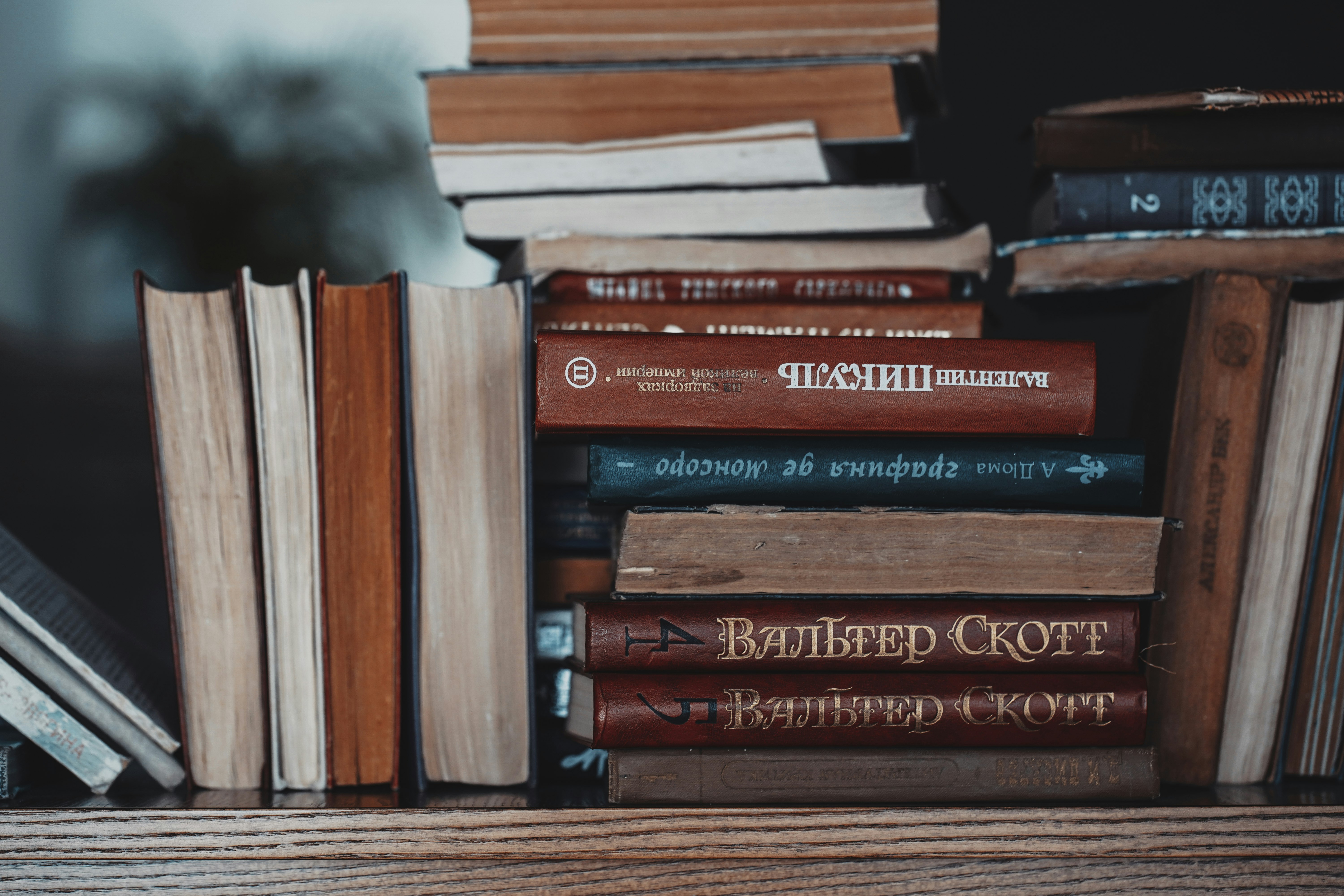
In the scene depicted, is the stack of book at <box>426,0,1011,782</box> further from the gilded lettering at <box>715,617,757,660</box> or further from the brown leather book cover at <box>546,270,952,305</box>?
the gilded lettering at <box>715,617,757,660</box>

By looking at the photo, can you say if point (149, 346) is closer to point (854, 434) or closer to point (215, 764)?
point (215, 764)

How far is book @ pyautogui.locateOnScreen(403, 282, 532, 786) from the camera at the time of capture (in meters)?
0.60

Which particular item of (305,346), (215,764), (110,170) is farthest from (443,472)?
(110,170)

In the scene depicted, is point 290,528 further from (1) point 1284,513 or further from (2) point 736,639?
(1) point 1284,513

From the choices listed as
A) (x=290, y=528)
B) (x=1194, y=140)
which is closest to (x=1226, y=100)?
(x=1194, y=140)

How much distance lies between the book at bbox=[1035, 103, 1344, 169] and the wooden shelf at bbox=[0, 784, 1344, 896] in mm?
412

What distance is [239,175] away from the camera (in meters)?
0.96

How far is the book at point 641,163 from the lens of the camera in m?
0.69

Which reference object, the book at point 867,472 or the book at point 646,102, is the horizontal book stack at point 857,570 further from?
the book at point 646,102

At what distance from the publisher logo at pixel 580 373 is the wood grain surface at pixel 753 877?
274mm

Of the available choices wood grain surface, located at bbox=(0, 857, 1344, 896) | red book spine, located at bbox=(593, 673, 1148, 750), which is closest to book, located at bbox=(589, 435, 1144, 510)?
red book spine, located at bbox=(593, 673, 1148, 750)

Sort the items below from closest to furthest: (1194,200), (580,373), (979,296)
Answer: (580,373) < (1194,200) < (979,296)

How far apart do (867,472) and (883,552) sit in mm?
47

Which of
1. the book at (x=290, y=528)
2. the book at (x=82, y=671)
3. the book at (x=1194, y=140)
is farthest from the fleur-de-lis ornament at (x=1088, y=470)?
the book at (x=82, y=671)
